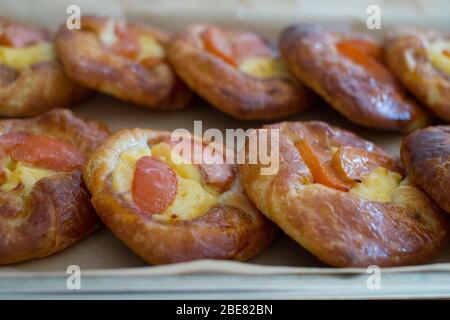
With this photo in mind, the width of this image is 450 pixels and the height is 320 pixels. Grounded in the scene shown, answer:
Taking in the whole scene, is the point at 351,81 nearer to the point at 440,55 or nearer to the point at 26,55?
the point at 440,55

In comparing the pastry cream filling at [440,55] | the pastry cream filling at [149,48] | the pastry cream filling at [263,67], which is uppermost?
the pastry cream filling at [440,55]

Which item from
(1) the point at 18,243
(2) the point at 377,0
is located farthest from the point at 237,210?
(2) the point at 377,0

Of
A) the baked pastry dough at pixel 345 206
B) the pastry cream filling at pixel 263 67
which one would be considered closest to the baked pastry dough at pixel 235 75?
the pastry cream filling at pixel 263 67

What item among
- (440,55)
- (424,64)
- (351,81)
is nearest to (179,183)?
(351,81)

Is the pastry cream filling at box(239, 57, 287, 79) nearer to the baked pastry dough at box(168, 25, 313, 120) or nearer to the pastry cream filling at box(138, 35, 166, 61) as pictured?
the baked pastry dough at box(168, 25, 313, 120)

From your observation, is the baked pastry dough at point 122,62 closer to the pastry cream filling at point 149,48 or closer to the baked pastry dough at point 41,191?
the pastry cream filling at point 149,48

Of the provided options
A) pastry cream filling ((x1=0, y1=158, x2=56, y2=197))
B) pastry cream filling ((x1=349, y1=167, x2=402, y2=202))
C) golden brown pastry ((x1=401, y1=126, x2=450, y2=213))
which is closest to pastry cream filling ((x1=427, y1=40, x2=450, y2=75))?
golden brown pastry ((x1=401, y1=126, x2=450, y2=213))

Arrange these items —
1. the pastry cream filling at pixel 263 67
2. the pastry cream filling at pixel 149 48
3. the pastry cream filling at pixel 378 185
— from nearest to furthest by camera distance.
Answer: the pastry cream filling at pixel 378 185
the pastry cream filling at pixel 263 67
the pastry cream filling at pixel 149 48

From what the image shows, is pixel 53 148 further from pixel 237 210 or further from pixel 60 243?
pixel 237 210
